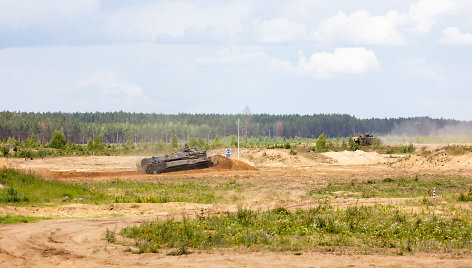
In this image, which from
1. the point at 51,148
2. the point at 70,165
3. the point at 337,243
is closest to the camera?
the point at 337,243

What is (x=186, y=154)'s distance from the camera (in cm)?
5231

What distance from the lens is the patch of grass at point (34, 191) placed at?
88.7ft

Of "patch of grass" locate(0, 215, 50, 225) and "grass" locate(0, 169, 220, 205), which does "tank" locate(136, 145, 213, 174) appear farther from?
"patch of grass" locate(0, 215, 50, 225)

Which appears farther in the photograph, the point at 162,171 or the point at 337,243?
the point at 162,171

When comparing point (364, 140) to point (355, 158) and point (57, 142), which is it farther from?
point (57, 142)

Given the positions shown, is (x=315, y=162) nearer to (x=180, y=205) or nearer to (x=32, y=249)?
(x=180, y=205)

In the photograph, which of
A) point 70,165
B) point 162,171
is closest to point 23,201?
point 162,171

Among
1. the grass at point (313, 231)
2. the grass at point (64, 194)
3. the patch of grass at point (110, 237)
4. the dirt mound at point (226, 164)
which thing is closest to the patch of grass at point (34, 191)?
the grass at point (64, 194)

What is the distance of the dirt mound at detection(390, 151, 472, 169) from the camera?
190 feet

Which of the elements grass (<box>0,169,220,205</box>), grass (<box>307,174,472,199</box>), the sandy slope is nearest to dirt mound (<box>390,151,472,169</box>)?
grass (<box>307,174,472,199</box>)

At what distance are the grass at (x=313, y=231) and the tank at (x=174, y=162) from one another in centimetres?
2778

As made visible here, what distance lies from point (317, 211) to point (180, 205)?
760 cm

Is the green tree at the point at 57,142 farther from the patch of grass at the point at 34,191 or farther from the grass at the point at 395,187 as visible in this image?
the patch of grass at the point at 34,191

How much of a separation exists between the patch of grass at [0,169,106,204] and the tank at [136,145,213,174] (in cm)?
1814
